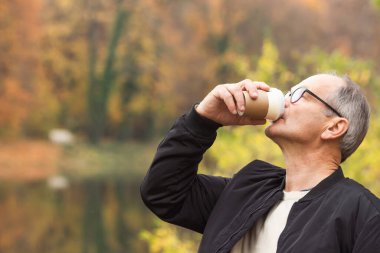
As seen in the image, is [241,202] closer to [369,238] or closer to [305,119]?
[305,119]

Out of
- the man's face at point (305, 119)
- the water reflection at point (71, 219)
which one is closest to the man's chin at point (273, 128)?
the man's face at point (305, 119)

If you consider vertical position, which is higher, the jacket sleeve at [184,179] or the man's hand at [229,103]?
the man's hand at [229,103]

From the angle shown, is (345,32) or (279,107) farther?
(345,32)

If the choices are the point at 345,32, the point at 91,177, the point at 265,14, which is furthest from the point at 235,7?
the point at 91,177

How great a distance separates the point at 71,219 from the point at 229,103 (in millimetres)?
14921

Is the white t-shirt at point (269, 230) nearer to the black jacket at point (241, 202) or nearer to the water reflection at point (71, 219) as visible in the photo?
the black jacket at point (241, 202)

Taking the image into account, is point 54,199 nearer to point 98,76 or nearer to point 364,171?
point 98,76

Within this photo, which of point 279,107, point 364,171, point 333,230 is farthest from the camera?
point 364,171

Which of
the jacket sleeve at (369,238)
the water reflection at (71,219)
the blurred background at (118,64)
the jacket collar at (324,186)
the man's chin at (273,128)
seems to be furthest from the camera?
the blurred background at (118,64)

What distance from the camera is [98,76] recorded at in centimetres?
2958

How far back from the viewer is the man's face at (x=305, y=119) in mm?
1937

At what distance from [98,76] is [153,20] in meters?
3.22

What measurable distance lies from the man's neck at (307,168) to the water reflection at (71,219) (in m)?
11.3

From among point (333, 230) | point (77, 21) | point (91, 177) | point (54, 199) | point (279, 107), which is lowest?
point (91, 177)
